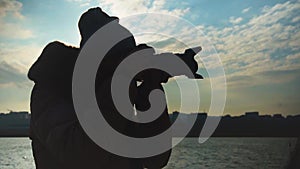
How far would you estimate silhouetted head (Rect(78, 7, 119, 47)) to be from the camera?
1133mm

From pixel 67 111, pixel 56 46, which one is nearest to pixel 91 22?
pixel 56 46

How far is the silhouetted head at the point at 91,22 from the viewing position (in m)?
1.13

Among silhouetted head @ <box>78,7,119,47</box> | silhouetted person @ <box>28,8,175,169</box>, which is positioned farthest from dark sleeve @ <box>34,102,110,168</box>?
silhouetted head @ <box>78,7,119,47</box>

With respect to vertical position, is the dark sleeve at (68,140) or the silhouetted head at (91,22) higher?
the silhouetted head at (91,22)

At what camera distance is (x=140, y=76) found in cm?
99

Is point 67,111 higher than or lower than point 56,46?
lower

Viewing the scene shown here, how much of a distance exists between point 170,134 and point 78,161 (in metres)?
0.30

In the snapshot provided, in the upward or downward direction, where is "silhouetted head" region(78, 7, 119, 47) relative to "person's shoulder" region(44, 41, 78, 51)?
upward

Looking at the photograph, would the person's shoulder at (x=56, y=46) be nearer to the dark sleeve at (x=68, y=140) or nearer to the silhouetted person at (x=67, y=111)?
the silhouetted person at (x=67, y=111)

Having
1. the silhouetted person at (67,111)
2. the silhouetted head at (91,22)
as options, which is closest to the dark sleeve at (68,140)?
the silhouetted person at (67,111)

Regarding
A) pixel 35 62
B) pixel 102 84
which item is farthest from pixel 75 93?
pixel 35 62

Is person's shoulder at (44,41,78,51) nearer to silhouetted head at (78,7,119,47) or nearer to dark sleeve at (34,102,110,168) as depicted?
silhouetted head at (78,7,119,47)

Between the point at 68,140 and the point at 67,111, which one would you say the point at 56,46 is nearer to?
the point at 67,111

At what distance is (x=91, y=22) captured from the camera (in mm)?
1139
